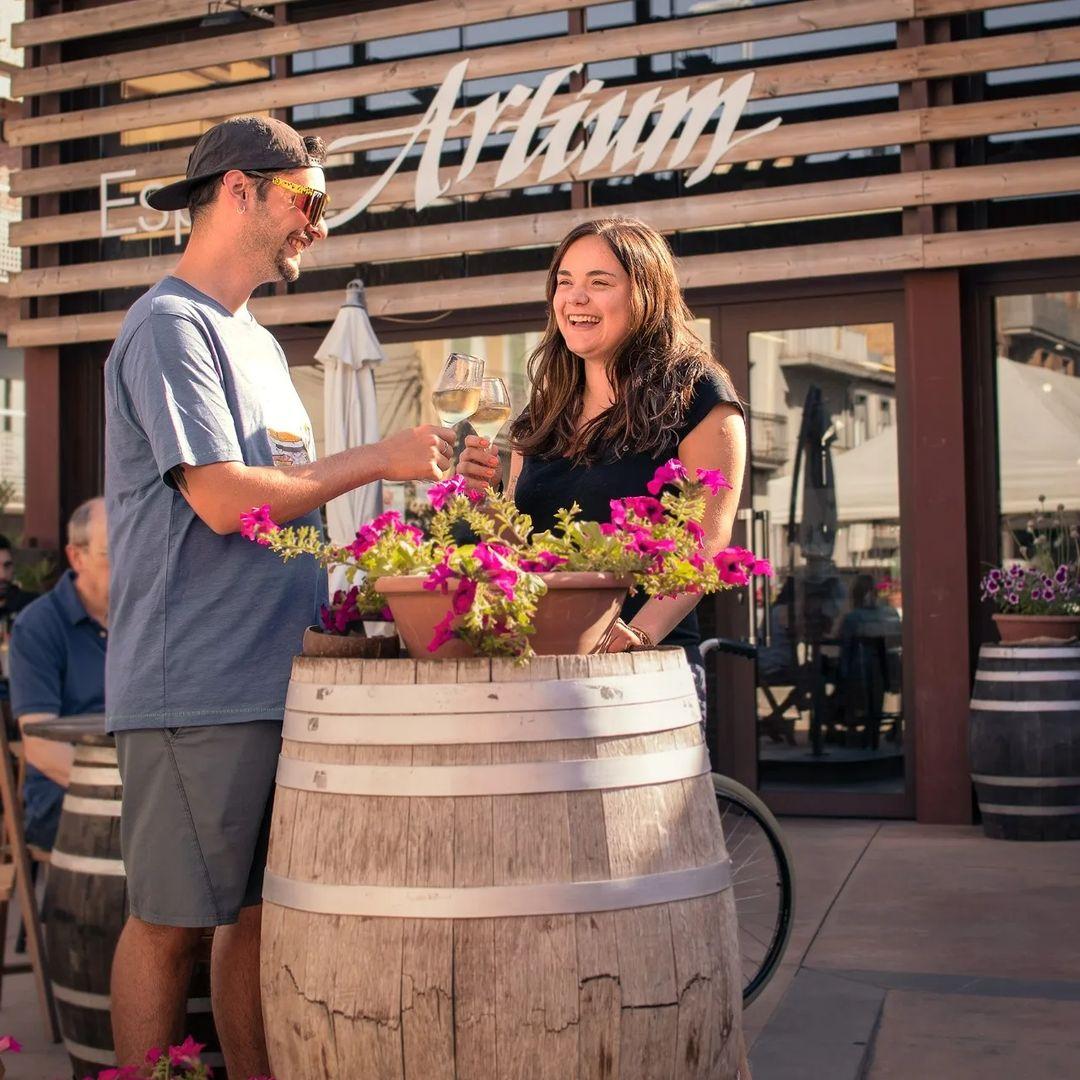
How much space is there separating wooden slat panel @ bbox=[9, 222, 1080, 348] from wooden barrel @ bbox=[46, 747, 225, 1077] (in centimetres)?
510

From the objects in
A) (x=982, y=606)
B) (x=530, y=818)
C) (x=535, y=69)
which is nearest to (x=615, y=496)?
(x=530, y=818)

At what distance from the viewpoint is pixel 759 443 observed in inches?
314

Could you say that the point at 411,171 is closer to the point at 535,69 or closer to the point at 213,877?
the point at 535,69

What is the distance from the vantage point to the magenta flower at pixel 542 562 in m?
2.13

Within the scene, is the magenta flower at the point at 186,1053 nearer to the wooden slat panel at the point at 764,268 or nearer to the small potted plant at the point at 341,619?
the small potted plant at the point at 341,619

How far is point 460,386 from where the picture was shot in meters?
2.62

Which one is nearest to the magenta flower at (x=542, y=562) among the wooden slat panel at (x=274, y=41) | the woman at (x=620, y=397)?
the woman at (x=620, y=397)

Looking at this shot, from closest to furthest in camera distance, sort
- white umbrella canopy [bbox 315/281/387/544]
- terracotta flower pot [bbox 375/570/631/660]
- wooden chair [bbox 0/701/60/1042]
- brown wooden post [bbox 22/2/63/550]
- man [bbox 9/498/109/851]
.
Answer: terracotta flower pot [bbox 375/570/631/660]
wooden chair [bbox 0/701/60/1042]
man [bbox 9/498/109/851]
white umbrella canopy [bbox 315/281/387/544]
brown wooden post [bbox 22/2/63/550]

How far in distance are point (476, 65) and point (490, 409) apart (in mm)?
6172

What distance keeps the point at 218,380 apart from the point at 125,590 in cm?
40

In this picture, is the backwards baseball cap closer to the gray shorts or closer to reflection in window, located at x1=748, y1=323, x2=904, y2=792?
the gray shorts

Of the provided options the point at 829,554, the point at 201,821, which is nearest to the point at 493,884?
the point at 201,821

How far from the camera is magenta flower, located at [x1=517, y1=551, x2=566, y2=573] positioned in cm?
213

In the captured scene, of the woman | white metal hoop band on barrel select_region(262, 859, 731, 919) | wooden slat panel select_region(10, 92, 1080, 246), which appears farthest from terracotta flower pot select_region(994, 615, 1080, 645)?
white metal hoop band on barrel select_region(262, 859, 731, 919)
